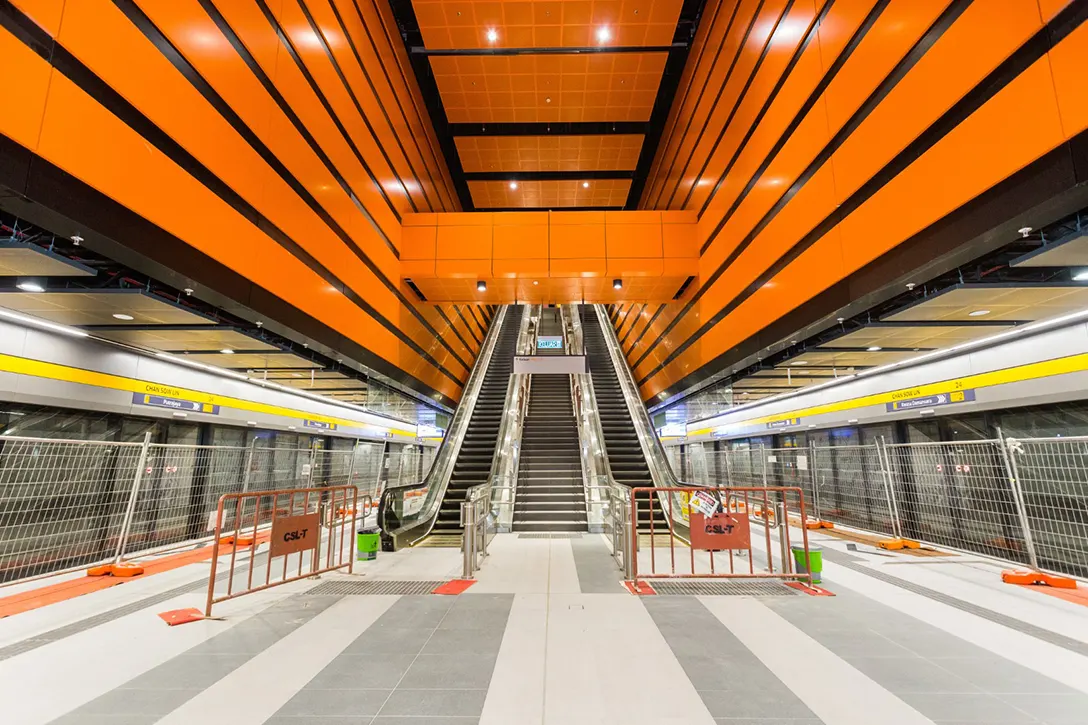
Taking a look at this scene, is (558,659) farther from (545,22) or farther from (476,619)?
(545,22)

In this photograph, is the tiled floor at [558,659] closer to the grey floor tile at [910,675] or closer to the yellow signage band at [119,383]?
the grey floor tile at [910,675]

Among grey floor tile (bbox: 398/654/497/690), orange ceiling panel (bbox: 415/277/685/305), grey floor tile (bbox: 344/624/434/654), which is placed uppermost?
orange ceiling panel (bbox: 415/277/685/305)

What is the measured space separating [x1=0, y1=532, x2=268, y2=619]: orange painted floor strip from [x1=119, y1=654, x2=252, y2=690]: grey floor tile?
2191 mm

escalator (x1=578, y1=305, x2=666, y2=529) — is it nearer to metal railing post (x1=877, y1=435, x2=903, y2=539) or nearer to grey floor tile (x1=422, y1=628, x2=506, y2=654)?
metal railing post (x1=877, y1=435, x2=903, y2=539)

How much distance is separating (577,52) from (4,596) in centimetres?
1087

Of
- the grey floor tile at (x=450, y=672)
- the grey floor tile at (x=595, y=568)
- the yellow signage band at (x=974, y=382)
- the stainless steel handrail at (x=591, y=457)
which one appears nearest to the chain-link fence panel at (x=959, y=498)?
the yellow signage band at (x=974, y=382)

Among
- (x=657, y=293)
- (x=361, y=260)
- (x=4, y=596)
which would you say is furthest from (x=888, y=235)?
(x=4, y=596)

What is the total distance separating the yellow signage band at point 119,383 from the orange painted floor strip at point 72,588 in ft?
7.50

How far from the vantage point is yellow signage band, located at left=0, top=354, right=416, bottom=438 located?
16.3ft

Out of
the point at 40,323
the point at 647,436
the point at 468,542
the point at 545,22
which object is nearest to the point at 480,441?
the point at 647,436

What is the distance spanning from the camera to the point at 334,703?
99.7 inches

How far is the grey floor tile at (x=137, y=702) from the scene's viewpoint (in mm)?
2436

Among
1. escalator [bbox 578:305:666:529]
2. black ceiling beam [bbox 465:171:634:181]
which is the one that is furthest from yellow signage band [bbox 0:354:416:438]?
black ceiling beam [bbox 465:171:634:181]

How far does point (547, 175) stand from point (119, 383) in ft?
33.9
